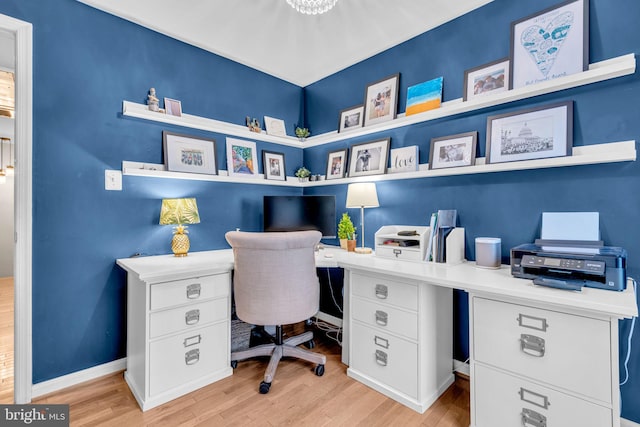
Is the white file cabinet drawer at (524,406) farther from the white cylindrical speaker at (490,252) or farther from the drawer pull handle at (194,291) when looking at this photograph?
the drawer pull handle at (194,291)

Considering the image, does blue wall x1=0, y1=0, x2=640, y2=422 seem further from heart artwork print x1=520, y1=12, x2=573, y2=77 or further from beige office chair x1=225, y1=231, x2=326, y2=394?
beige office chair x1=225, y1=231, x2=326, y2=394

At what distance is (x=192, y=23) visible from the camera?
→ 2207 mm

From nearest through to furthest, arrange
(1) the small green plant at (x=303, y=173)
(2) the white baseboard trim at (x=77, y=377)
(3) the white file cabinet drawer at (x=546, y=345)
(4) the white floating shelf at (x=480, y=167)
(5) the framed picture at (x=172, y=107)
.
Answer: (3) the white file cabinet drawer at (x=546, y=345) → (4) the white floating shelf at (x=480, y=167) → (2) the white baseboard trim at (x=77, y=377) → (5) the framed picture at (x=172, y=107) → (1) the small green plant at (x=303, y=173)

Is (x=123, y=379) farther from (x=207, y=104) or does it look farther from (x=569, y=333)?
(x=569, y=333)

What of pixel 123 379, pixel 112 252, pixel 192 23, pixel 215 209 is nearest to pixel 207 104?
pixel 192 23

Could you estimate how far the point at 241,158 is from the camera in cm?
268

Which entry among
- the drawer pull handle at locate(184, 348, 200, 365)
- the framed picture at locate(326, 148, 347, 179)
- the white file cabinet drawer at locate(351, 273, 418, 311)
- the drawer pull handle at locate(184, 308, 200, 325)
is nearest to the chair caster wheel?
the drawer pull handle at locate(184, 348, 200, 365)

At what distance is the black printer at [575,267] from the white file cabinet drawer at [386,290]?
1.74 ft

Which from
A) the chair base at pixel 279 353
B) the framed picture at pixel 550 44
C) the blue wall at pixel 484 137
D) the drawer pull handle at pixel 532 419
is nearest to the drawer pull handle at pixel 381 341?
the chair base at pixel 279 353

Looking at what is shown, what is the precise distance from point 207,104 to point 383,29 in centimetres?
154

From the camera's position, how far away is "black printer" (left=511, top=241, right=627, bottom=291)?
120 cm

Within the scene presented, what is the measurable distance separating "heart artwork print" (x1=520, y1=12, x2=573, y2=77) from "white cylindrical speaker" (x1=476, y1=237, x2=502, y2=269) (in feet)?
3.16

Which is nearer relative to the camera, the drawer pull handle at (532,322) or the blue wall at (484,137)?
the drawer pull handle at (532,322)

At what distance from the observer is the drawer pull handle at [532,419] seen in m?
1.23
